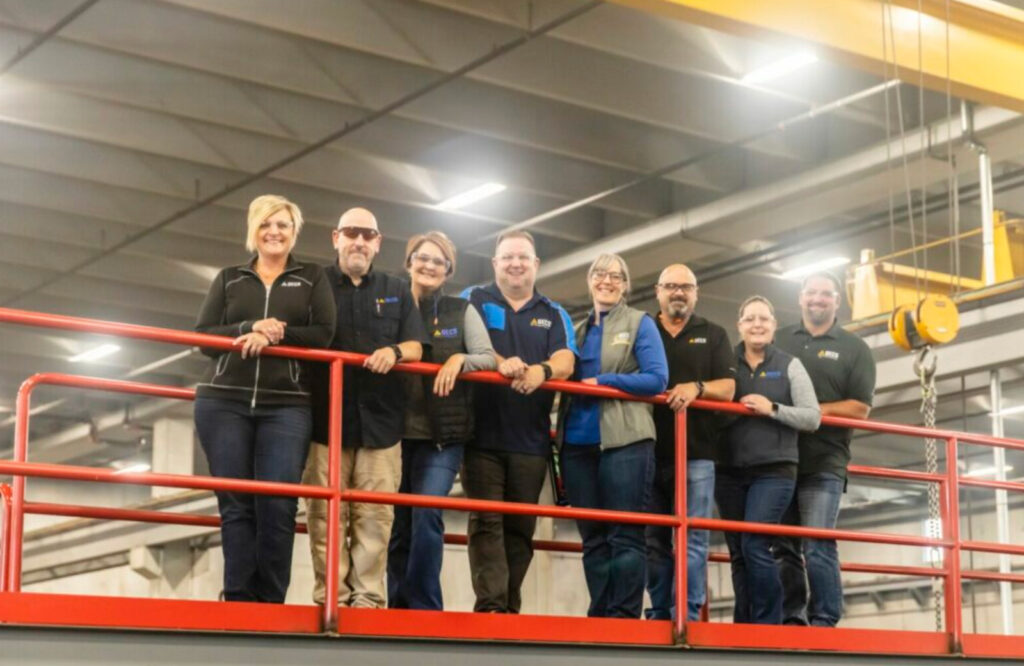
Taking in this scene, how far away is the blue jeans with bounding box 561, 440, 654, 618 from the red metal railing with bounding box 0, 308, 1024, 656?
19 cm

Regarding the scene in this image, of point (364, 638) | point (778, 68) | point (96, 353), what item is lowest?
point (364, 638)

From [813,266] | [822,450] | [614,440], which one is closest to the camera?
[614,440]

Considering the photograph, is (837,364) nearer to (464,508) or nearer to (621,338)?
(621,338)

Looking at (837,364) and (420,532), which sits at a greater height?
(837,364)

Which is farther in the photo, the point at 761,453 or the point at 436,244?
the point at 761,453

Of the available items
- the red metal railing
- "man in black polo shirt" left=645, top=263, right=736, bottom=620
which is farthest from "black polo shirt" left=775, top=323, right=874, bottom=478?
"man in black polo shirt" left=645, top=263, right=736, bottom=620

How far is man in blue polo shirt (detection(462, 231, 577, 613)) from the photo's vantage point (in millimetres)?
6750

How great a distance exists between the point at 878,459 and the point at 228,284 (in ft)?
85.0

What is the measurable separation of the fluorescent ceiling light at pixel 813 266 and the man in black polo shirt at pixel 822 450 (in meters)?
11.7

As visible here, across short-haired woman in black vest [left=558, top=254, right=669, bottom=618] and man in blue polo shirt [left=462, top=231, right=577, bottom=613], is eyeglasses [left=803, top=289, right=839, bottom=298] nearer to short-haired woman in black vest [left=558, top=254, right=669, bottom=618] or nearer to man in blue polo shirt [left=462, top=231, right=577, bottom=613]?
short-haired woman in black vest [left=558, top=254, right=669, bottom=618]

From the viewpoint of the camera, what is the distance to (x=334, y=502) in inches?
238

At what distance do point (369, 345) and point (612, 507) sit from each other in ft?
4.63

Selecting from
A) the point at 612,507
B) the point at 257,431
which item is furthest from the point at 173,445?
the point at 257,431

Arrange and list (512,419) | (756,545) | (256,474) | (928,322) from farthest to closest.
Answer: (928,322) → (756,545) → (512,419) → (256,474)
